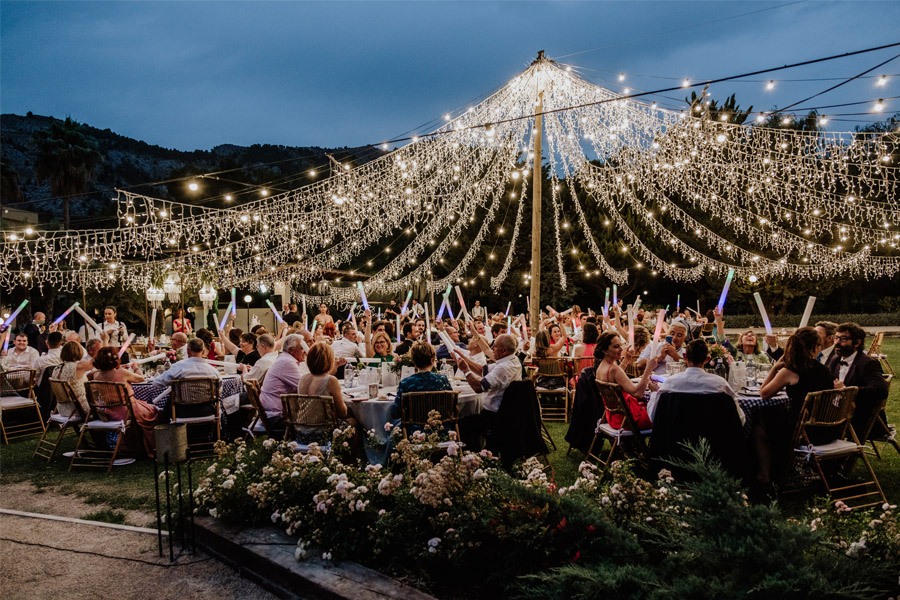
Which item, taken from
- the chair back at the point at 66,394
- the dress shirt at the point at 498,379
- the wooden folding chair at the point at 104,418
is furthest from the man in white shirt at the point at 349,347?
the dress shirt at the point at 498,379

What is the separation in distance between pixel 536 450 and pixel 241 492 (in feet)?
8.72

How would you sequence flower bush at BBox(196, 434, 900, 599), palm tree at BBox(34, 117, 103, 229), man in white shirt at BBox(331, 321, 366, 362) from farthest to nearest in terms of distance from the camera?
palm tree at BBox(34, 117, 103, 229), man in white shirt at BBox(331, 321, 366, 362), flower bush at BBox(196, 434, 900, 599)

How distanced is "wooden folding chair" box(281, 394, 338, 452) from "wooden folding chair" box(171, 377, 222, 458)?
155 cm

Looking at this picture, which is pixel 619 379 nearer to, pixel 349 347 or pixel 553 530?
pixel 553 530

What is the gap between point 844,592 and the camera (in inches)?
80.3

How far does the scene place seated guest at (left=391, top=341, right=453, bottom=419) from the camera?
196 inches

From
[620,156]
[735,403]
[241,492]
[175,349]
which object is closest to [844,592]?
[735,403]

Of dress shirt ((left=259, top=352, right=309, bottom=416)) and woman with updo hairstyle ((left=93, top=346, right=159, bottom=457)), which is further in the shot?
woman with updo hairstyle ((left=93, top=346, right=159, bottom=457))

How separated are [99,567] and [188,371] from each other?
2.70m

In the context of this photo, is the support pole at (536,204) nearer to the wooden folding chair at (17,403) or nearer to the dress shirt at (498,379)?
the dress shirt at (498,379)

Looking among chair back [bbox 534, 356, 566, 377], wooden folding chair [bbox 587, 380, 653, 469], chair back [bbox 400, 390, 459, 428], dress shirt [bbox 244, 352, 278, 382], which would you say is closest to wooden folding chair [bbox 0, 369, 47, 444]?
A: dress shirt [bbox 244, 352, 278, 382]

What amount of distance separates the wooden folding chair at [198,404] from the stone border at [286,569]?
245 centimetres

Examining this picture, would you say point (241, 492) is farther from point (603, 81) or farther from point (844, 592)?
point (603, 81)

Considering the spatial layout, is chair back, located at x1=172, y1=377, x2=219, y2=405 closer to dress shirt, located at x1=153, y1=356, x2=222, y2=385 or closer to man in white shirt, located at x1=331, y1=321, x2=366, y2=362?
dress shirt, located at x1=153, y1=356, x2=222, y2=385
